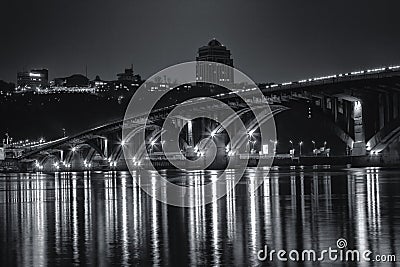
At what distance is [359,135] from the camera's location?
95.6 m

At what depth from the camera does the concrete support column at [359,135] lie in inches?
3735

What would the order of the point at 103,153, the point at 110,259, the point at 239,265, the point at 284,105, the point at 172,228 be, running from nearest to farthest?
the point at 239,265
the point at 110,259
the point at 172,228
the point at 284,105
the point at 103,153

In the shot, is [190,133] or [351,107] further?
[190,133]

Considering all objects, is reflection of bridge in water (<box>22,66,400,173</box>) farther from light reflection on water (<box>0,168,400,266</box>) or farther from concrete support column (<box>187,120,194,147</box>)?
light reflection on water (<box>0,168,400,266</box>)

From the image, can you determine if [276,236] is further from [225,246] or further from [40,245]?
[40,245]

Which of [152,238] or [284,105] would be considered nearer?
[152,238]

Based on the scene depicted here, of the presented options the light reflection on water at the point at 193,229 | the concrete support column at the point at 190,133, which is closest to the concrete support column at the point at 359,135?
the concrete support column at the point at 190,133

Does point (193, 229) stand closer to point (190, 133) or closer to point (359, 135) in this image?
point (359, 135)

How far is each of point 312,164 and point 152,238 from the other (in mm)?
104619

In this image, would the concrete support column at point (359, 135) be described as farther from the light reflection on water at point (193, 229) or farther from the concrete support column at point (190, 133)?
the light reflection on water at point (193, 229)

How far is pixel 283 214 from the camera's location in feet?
91.2

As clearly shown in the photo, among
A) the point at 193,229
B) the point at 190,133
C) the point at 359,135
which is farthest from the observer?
the point at 190,133

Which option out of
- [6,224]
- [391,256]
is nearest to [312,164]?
[6,224]

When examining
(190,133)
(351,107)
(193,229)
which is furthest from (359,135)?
(193,229)
